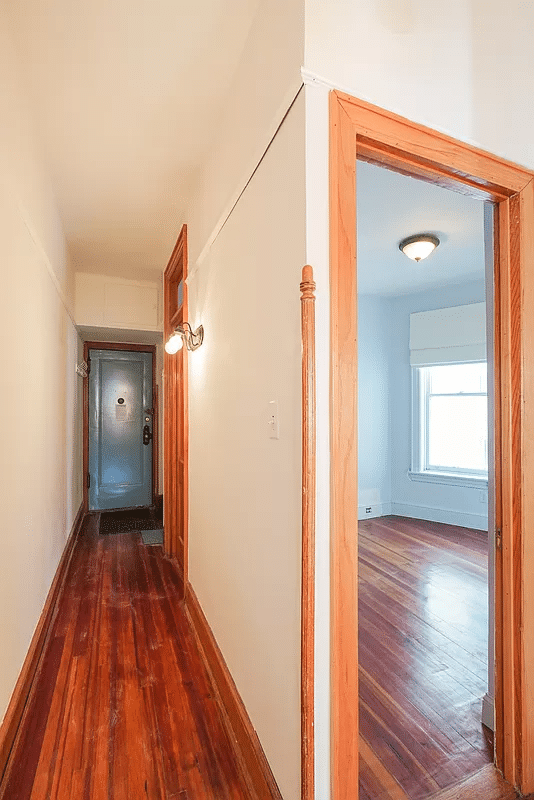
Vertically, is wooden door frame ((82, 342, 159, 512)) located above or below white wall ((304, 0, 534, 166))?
below

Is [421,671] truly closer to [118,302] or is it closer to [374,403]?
[374,403]

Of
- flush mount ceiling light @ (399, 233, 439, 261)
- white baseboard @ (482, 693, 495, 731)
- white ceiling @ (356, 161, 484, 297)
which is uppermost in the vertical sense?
white ceiling @ (356, 161, 484, 297)

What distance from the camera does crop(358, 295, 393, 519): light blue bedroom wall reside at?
16.8ft

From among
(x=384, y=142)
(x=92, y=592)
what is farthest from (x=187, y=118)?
(x=92, y=592)

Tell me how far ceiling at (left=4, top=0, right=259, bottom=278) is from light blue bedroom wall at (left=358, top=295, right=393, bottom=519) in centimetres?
290

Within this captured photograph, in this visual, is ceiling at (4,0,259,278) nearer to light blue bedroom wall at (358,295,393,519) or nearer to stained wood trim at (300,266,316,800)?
stained wood trim at (300,266,316,800)

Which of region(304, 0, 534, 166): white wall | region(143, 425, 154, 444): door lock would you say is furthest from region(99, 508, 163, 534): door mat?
region(304, 0, 534, 166): white wall

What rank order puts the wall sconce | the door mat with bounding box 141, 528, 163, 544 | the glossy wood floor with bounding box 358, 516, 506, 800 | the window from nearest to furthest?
the glossy wood floor with bounding box 358, 516, 506, 800 < the wall sconce < the door mat with bounding box 141, 528, 163, 544 < the window

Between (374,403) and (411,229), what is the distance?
7.77 ft

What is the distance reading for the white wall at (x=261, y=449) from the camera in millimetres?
1196

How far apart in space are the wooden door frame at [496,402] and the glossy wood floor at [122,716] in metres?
0.71

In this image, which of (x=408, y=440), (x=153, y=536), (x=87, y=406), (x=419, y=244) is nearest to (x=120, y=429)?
(x=87, y=406)

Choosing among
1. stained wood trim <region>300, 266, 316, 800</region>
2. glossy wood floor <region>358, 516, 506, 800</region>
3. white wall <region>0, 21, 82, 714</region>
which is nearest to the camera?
stained wood trim <region>300, 266, 316, 800</region>

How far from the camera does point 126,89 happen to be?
188cm
